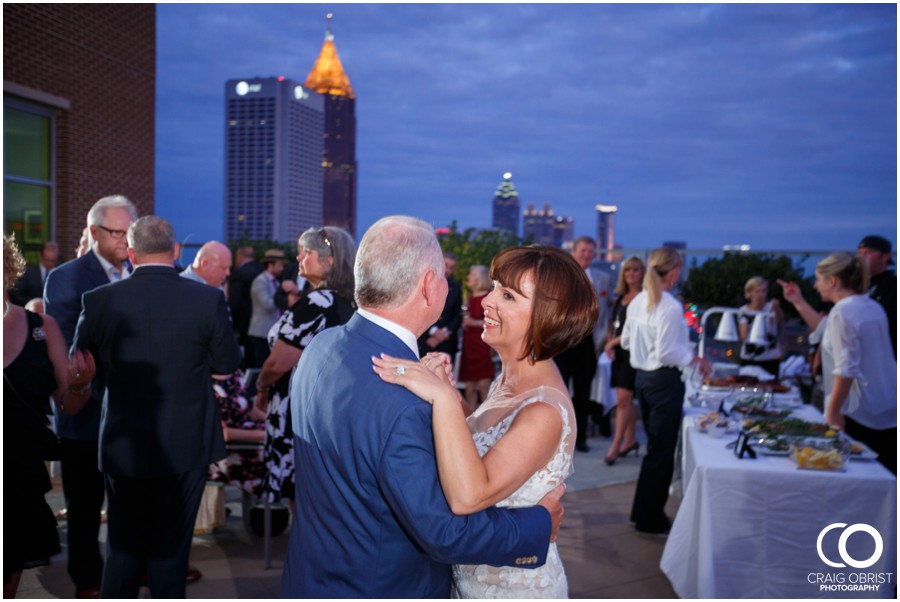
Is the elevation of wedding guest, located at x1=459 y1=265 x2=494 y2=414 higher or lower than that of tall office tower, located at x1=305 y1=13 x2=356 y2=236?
lower

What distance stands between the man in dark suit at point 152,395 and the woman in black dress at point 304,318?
370 millimetres

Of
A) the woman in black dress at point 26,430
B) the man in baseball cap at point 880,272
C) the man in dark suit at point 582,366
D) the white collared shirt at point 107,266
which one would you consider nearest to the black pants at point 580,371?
the man in dark suit at point 582,366

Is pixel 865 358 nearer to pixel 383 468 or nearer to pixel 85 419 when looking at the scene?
pixel 383 468

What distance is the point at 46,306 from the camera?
120 inches

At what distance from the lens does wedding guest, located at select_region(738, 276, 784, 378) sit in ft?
16.3

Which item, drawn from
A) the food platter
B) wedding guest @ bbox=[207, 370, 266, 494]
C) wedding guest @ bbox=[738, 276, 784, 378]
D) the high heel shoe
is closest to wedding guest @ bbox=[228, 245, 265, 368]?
the high heel shoe

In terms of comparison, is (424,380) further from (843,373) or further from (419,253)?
(843,373)

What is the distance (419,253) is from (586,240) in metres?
4.71

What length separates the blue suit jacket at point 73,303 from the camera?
2.99 m

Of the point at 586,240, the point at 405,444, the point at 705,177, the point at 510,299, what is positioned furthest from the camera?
the point at 705,177

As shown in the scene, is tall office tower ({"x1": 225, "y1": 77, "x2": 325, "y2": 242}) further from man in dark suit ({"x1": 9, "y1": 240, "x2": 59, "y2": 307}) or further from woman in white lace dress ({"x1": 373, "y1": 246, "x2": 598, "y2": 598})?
woman in white lace dress ({"x1": 373, "y1": 246, "x2": 598, "y2": 598})

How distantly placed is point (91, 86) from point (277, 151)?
81.5 m

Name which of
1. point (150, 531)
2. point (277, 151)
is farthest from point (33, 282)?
point (277, 151)

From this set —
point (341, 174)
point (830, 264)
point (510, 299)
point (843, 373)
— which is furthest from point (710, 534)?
point (341, 174)
